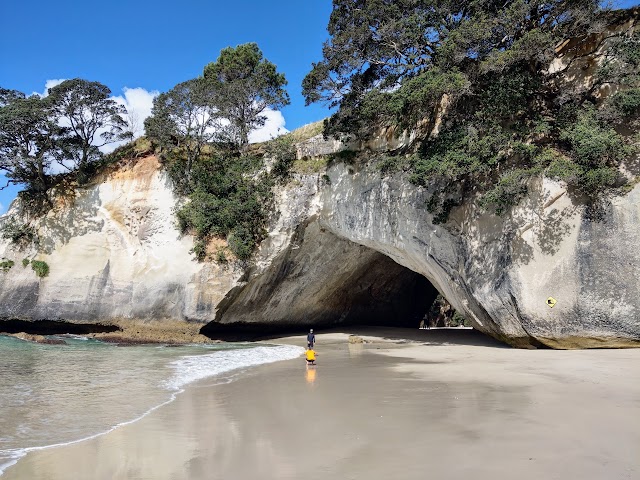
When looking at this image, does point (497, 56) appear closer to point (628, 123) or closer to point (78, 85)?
point (628, 123)

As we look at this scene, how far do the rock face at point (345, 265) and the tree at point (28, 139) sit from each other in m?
2.05

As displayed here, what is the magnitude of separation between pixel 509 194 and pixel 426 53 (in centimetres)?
603

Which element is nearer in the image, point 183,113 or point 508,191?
point 508,191

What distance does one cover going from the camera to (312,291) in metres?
22.0

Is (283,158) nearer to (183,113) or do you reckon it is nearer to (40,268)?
(183,113)

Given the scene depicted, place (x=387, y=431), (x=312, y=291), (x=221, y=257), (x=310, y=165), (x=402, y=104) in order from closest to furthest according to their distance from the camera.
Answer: (x=387, y=431) → (x=402, y=104) → (x=221, y=257) → (x=310, y=165) → (x=312, y=291)

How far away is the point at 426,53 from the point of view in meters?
15.5

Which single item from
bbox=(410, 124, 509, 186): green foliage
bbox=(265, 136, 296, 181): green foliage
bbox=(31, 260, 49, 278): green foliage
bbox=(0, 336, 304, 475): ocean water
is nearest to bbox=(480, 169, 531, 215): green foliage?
bbox=(410, 124, 509, 186): green foliage

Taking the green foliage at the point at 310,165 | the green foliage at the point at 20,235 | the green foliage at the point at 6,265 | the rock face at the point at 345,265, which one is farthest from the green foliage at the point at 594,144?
the green foliage at the point at 6,265

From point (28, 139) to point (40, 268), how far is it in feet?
21.2

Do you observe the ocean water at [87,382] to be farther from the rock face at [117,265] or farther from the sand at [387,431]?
the rock face at [117,265]

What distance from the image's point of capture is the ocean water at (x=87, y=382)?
235 inches

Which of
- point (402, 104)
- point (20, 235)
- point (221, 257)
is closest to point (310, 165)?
point (221, 257)

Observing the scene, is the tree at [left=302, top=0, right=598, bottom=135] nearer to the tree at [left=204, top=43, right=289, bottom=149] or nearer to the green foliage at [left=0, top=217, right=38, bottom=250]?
the tree at [left=204, top=43, right=289, bottom=149]
